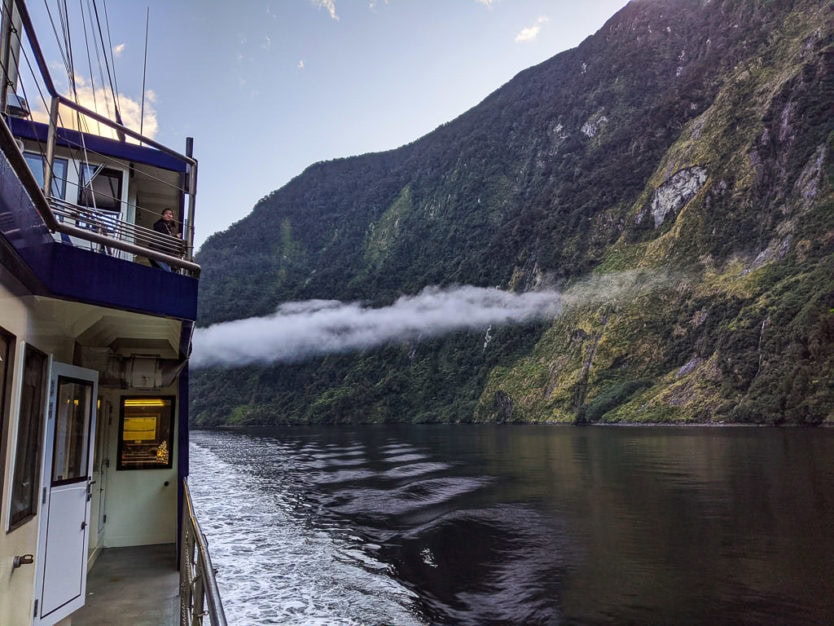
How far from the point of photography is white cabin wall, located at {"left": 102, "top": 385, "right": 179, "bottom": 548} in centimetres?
1055

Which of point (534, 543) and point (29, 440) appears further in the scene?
point (534, 543)

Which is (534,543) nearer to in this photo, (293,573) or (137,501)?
(293,573)

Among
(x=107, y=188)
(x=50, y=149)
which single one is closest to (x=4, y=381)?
(x=50, y=149)

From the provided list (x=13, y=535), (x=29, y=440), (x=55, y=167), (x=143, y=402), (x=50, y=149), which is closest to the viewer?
(x=13, y=535)

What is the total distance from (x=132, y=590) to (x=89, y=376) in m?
3.51

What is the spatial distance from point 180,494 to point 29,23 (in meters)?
8.13

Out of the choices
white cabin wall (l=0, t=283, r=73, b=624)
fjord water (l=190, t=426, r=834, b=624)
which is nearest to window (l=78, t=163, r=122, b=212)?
white cabin wall (l=0, t=283, r=73, b=624)

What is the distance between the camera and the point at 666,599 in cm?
1472

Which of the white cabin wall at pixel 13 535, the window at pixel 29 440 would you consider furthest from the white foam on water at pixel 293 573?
the window at pixel 29 440

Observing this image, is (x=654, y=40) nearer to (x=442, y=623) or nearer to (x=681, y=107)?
(x=681, y=107)

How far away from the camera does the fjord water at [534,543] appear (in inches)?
561

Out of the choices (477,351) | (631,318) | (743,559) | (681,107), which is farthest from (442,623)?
(681,107)

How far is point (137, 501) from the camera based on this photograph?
1077 centimetres

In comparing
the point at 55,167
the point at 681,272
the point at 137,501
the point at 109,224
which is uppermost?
the point at 681,272
